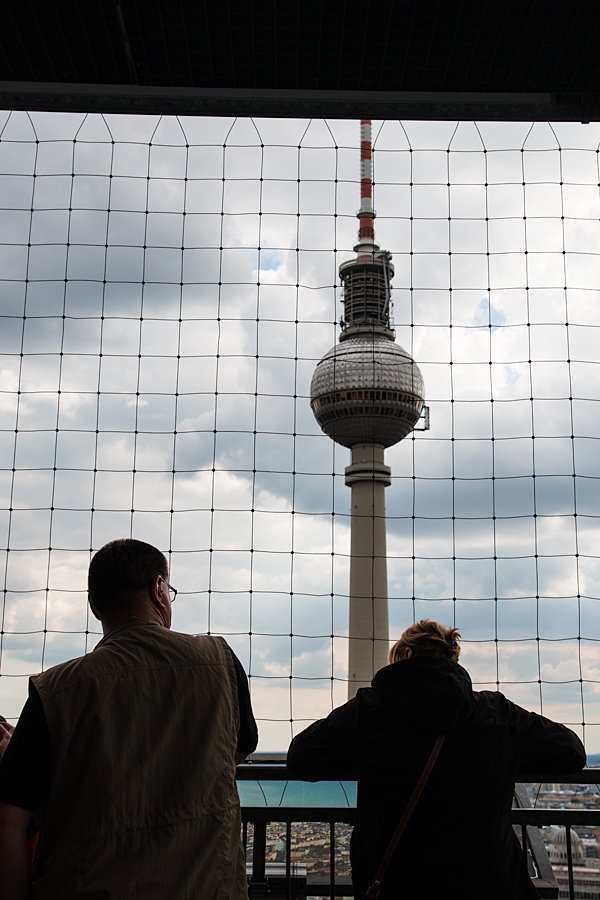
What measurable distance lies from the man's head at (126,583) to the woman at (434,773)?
15.5 inches

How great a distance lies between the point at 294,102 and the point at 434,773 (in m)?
2.19

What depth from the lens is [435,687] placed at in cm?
122

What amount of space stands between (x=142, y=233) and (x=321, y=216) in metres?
0.79

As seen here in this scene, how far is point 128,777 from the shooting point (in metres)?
0.92

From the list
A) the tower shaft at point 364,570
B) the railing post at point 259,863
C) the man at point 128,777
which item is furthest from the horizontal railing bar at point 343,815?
the tower shaft at point 364,570

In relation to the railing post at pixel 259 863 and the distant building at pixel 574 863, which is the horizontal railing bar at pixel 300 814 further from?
the distant building at pixel 574 863

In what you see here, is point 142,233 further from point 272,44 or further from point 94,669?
point 94,669

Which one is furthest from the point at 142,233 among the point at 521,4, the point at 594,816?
the point at 594,816

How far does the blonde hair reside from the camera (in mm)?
1285

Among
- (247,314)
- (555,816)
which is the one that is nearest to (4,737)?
(555,816)

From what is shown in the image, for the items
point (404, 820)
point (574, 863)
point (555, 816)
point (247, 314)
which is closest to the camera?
point (404, 820)

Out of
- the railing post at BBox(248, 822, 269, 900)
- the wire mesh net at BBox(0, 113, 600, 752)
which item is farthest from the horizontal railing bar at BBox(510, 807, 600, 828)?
the wire mesh net at BBox(0, 113, 600, 752)

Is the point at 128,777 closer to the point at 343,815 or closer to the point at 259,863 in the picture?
the point at 343,815

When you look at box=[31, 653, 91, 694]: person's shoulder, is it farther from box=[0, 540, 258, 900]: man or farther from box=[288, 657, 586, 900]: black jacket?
box=[288, 657, 586, 900]: black jacket
